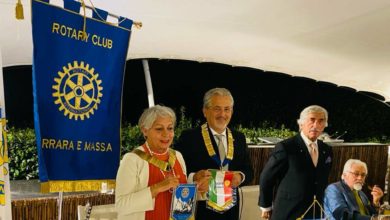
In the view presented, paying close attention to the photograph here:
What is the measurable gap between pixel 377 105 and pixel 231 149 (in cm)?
610

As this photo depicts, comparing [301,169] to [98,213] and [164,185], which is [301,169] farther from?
[98,213]

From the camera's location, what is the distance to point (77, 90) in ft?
6.36

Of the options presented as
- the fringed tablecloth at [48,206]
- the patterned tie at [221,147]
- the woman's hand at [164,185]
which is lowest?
the fringed tablecloth at [48,206]

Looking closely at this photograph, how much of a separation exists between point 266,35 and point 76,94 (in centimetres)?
205

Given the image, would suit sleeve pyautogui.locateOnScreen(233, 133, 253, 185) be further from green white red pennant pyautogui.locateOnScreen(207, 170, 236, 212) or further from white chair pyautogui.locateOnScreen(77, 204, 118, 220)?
white chair pyautogui.locateOnScreen(77, 204, 118, 220)

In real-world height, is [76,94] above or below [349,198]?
above

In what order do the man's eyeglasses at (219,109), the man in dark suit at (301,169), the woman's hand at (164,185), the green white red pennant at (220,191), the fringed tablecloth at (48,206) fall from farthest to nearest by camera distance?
the fringed tablecloth at (48,206) < the man in dark suit at (301,169) < the man's eyeglasses at (219,109) < the green white red pennant at (220,191) < the woman's hand at (164,185)

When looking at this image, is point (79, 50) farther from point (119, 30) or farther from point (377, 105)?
point (377, 105)

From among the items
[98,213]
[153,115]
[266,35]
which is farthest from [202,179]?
[266,35]

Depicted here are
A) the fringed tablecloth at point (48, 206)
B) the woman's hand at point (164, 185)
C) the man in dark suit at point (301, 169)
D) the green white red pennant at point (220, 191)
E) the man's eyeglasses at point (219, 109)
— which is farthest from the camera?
the fringed tablecloth at point (48, 206)

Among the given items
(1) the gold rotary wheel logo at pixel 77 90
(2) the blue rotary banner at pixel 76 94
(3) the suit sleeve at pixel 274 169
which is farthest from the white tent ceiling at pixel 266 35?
(3) the suit sleeve at pixel 274 169

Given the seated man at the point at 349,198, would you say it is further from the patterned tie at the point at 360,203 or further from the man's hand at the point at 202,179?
the man's hand at the point at 202,179

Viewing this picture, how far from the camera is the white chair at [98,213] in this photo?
→ 2.12 meters

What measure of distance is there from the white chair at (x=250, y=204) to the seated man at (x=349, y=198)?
51 cm
